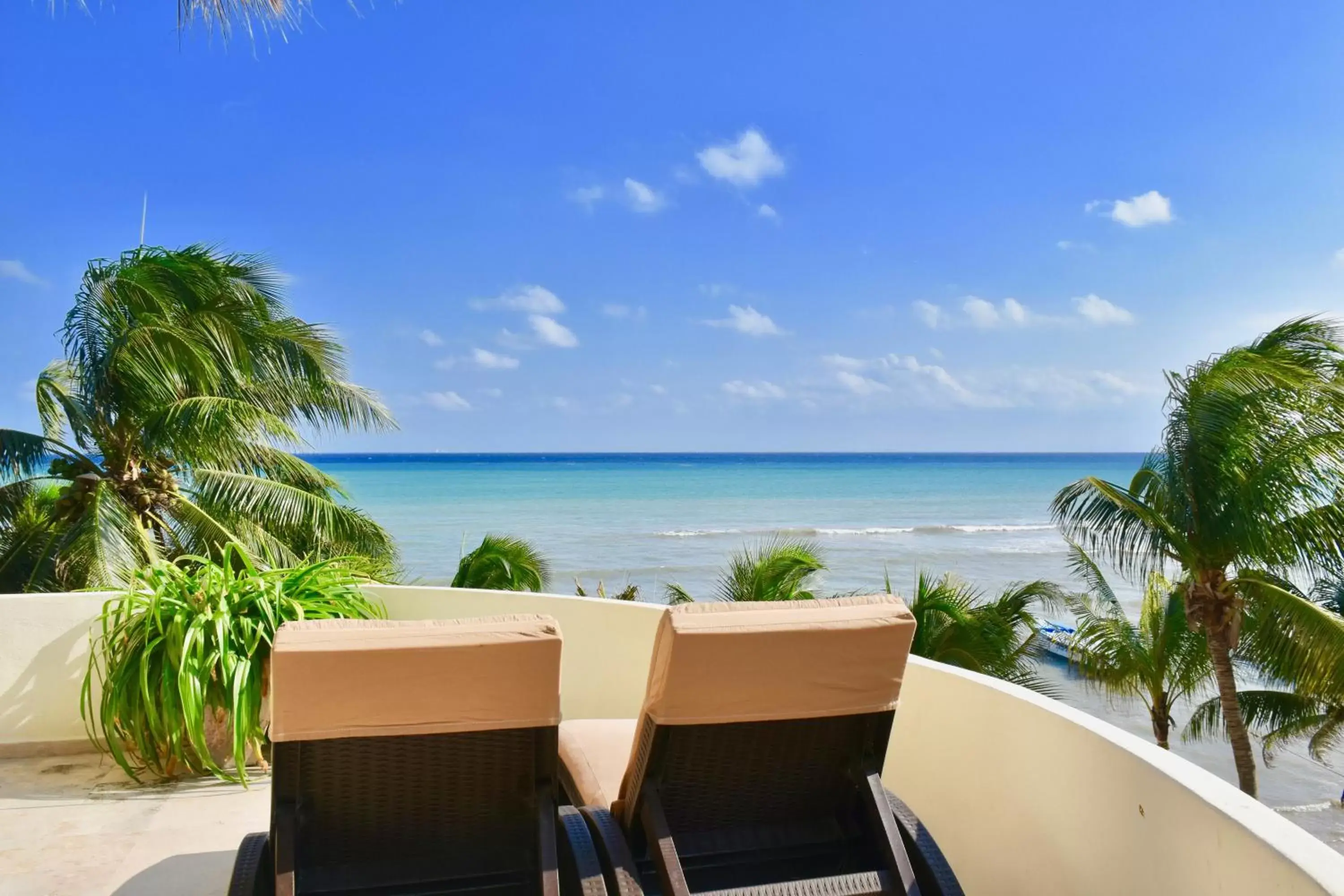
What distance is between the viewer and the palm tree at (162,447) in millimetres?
7934

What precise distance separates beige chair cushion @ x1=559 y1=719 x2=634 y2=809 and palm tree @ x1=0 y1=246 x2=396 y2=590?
5686 millimetres

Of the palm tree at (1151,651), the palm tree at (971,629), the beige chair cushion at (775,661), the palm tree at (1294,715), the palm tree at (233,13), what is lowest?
the palm tree at (1294,715)

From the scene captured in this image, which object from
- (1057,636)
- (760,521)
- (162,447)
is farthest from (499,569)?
(760,521)

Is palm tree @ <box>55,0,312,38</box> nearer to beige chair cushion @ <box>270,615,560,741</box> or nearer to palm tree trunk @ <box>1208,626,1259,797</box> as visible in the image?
beige chair cushion @ <box>270,615,560,741</box>

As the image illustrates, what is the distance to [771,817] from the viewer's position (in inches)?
86.7

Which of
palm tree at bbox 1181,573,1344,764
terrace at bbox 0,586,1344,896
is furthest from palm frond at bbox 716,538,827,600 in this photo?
palm tree at bbox 1181,573,1344,764

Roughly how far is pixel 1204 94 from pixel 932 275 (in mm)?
23267

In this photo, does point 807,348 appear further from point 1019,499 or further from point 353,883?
point 353,883

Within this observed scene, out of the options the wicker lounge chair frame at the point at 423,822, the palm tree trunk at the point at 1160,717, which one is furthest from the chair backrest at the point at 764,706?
the palm tree trunk at the point at 1160,717

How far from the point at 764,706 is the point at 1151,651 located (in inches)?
378

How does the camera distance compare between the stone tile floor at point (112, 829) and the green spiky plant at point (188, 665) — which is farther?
the green spiky plant at point (188, 665)

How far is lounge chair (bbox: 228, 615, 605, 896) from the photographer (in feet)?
6.13

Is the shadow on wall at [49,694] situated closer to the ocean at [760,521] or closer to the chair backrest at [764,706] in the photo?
the chair backrest at [764,706]

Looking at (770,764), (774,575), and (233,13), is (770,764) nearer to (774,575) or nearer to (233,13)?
(233,13)
